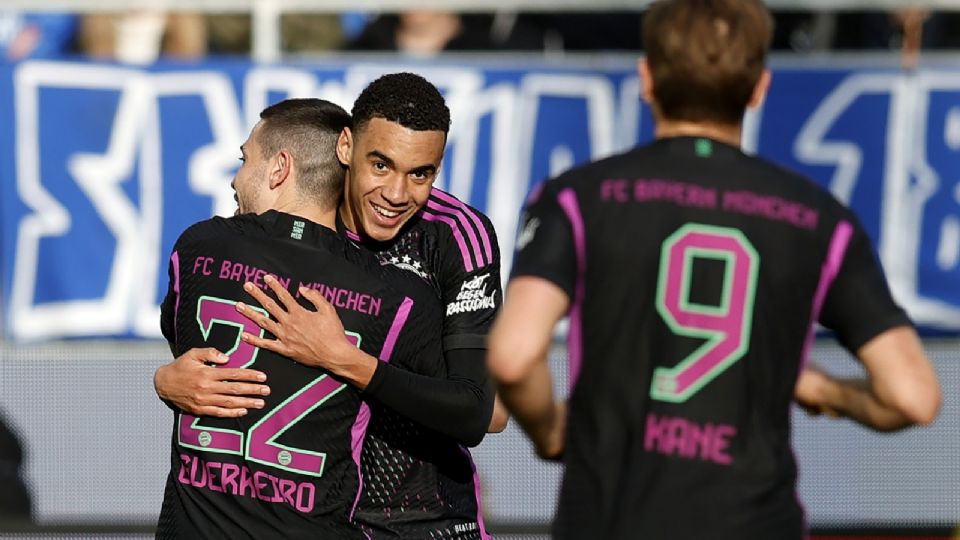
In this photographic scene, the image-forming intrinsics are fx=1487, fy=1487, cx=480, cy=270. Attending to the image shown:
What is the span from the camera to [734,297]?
2.81 metres

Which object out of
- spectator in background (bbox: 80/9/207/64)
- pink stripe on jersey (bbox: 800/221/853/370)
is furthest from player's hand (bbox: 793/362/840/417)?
spectator in background (bbox: 80/9/207/64)

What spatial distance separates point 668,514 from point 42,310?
5228 mm

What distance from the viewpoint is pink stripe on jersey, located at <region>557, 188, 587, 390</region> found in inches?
111

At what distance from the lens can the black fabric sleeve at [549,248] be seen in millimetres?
2773

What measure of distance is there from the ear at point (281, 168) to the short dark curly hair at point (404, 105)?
29cm

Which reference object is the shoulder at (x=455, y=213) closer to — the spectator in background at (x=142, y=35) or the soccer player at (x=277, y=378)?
the soccer player at (x=277, y=378)

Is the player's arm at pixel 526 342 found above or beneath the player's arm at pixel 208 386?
above

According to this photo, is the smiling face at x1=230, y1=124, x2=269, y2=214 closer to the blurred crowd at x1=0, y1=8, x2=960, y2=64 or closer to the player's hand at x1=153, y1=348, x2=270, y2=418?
the player's hand at x1=153, y1=348, x2=270, y2=418

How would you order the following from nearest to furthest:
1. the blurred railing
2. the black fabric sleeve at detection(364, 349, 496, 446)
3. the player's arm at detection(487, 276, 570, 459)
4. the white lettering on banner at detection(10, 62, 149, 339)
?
the player's arm at detection(487, 276, 570, 459)
the black fabric sleeve at detection(364, 349, 496, 446)
the white lettering on banner at detection(10, 62, 149, 339)
the blurred railing

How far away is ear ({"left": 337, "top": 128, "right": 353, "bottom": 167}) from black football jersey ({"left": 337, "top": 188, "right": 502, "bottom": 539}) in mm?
217

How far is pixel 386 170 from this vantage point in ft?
12.8

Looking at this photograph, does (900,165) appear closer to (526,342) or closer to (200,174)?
(200,174)

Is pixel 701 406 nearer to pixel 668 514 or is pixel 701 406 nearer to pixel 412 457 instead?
pixel 668 514

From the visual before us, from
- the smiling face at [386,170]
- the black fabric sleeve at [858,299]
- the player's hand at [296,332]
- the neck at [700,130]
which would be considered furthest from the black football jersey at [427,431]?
the black fabric sleeve at [858,299]
